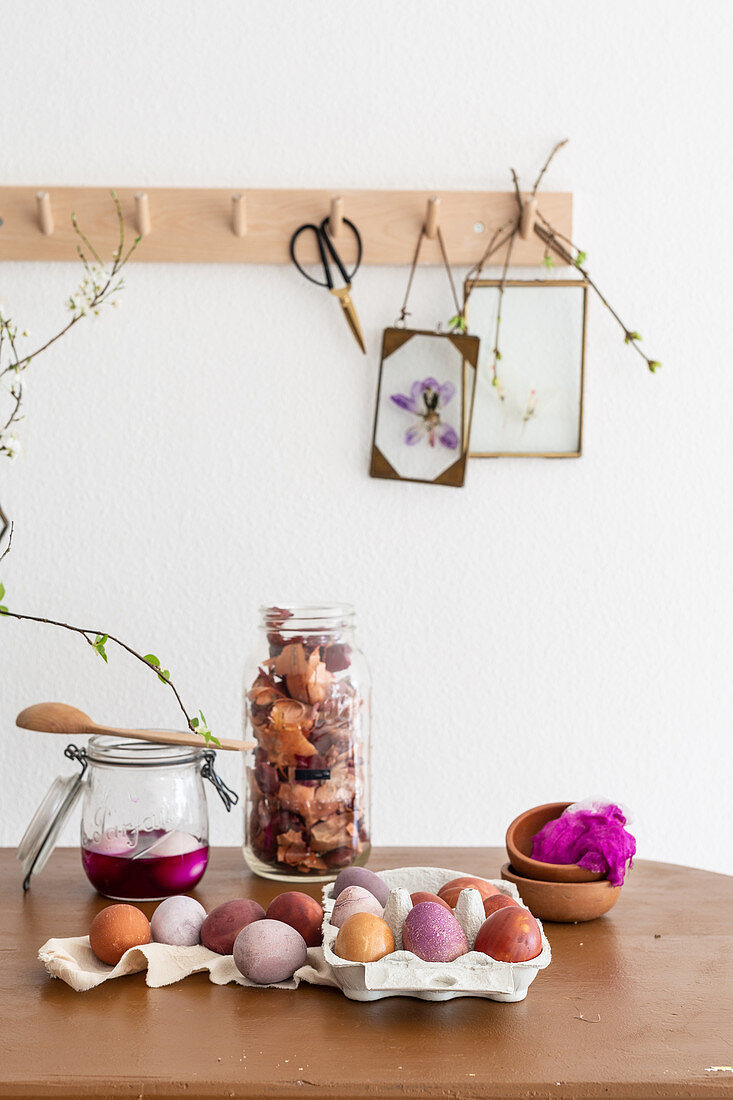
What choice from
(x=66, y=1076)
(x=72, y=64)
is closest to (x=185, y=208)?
(x=72, y=64)

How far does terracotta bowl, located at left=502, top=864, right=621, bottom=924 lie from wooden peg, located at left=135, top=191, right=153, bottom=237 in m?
0.89

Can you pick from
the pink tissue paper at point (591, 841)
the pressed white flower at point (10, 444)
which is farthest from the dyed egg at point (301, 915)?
the pressed white flower at point (10, 444)

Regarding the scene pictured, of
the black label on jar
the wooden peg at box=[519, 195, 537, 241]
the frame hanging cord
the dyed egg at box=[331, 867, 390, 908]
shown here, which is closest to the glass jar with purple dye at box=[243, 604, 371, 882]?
the black label on jar

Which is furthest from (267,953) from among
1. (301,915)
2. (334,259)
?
(334,259)

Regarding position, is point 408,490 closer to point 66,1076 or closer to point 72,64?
point 72,64

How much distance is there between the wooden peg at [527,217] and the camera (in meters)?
1.24

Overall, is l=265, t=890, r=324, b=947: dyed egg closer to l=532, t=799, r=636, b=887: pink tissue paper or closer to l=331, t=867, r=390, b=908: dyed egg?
l=331, t=867, r=390, b=908: dyed egg

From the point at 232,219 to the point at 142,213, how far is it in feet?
0.36

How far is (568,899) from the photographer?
870 millimetres

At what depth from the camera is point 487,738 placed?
51.6 inches

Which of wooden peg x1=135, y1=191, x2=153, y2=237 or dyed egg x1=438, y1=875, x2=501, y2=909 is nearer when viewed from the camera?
dyed egg x1=438, y1=875, x2=501, y2=909

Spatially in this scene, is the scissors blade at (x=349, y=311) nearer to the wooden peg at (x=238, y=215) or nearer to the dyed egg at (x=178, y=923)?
the wooden peg at (x=238, y=215)

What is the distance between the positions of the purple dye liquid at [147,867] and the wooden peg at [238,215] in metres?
0.73

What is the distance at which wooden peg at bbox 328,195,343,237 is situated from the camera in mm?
1230
